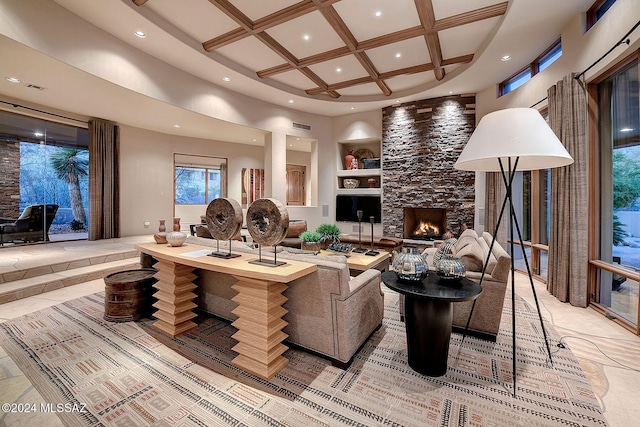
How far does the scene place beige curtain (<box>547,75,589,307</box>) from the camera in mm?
3119

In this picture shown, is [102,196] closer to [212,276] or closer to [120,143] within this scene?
[120,143]

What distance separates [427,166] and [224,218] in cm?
520

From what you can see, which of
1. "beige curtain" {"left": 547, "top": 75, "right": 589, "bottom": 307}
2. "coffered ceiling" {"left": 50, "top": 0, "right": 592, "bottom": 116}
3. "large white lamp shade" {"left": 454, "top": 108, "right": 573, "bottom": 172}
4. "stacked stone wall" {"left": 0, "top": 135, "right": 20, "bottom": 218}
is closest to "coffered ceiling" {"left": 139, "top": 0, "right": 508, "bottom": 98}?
"coffered ceiling" {"left": 50, "top": 0, "right": 592, "bottom": 116}

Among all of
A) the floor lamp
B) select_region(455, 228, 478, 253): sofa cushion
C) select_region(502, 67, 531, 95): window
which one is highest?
select_region(502, 67, 531, 95): window

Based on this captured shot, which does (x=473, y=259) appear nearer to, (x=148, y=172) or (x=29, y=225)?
(x=148, y=172)

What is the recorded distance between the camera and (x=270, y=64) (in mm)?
4957

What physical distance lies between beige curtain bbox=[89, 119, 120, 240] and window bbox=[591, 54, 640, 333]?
852 cm

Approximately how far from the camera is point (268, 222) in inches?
81.3

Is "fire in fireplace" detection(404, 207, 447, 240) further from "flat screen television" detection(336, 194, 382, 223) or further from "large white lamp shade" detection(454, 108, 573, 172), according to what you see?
"large white lamp shade" detection(454, 108, 573, 172)

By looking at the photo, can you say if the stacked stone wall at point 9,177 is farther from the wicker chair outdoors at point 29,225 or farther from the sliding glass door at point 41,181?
→ the wicker chair outdoors at point 29,225

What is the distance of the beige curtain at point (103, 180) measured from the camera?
5824mm

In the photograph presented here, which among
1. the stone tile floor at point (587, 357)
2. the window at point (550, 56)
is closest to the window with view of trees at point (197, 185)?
the stone tile floor at point (587, 357)

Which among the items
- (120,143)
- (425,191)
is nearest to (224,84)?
(120,143)

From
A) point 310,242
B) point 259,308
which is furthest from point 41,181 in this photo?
point 259,308
